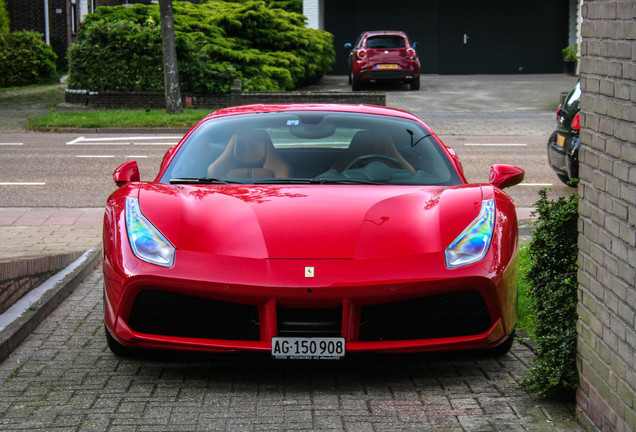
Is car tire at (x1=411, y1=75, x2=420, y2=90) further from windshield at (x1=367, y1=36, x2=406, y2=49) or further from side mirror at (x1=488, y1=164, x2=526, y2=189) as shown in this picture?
side mirror at (x1=488, y1=164, x2=526, y2=189)

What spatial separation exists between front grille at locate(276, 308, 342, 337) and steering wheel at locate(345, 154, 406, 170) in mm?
1612

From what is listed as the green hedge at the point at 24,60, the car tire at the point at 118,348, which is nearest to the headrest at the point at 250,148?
the car tire at the point at 118,348

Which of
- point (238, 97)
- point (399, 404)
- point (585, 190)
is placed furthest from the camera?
point (238, 97)

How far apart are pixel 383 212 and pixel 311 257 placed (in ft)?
1.79

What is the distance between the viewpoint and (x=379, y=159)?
598cm

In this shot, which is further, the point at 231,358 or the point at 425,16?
the point at 425,16

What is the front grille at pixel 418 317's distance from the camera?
4523 millimetres

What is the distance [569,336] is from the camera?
4312 millimetres

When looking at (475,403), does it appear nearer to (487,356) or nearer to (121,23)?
(487,356)

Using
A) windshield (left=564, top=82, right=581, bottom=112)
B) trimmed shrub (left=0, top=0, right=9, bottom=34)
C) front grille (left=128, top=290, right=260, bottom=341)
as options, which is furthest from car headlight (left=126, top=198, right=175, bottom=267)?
trimmed shrub (left=0, top=0, right=9, bottom=34)

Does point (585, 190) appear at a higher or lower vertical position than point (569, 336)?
higher

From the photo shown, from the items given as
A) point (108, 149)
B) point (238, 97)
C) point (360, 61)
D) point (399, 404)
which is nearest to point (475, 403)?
point (399, 404)

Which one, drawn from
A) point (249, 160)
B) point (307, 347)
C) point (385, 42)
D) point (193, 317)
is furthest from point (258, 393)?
point (385, 42)

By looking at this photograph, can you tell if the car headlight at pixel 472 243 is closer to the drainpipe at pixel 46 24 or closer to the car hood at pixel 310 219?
the car hood at pixel 310 219
